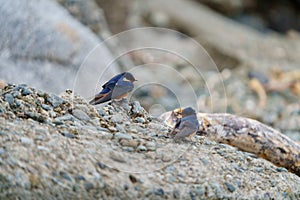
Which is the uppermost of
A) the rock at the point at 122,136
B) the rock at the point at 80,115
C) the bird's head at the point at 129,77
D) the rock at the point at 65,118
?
the bird's head at the point at 129,77

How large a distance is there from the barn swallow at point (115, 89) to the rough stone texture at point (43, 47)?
47.5 inches

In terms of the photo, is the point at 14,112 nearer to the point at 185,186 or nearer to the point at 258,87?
the point at 185,186

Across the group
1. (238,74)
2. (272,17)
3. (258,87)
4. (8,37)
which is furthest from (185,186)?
(272,17)

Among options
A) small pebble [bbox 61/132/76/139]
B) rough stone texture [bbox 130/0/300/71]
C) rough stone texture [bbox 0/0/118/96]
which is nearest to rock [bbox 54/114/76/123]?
small pebble [bbox 61/132/76/139]

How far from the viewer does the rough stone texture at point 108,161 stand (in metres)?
2.02

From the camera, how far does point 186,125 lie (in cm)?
246

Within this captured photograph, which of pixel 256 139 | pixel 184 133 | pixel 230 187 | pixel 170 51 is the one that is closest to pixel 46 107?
pixel 184 133

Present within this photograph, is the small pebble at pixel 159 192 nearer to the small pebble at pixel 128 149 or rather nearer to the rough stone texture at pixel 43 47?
the small pebble at pixel 128 149

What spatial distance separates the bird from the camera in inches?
95.8

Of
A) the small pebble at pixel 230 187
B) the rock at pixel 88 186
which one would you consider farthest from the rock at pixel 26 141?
the small pebble at pixel 230 187

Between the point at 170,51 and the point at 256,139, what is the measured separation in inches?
27.2

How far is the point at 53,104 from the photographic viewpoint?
2.45 m

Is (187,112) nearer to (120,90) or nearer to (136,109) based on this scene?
(136,109)

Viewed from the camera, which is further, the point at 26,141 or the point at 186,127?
the point at 186,127
